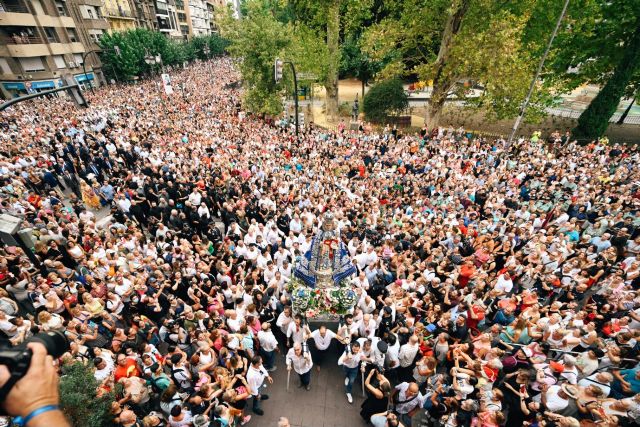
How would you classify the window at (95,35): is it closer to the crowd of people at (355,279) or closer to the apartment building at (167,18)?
the apartment building at (167,18)

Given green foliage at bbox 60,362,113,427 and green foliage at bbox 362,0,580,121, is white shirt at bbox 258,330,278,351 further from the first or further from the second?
green foliage at bbox 362,0,580,121

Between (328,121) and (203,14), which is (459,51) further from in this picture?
(203,14)

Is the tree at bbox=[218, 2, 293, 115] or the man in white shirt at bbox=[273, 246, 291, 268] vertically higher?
the tree at bbox=[218, 2, 293, 115]

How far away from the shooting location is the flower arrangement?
23.2ft

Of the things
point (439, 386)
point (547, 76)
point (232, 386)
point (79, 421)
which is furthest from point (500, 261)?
point (547, 76)

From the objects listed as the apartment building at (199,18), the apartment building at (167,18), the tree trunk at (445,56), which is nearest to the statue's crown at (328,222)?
the tree trunk at (445,56)

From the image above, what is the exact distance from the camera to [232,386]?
17.7 feet

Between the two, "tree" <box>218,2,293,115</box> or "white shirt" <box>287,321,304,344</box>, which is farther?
"tree" <box>218,2,293,115</box>

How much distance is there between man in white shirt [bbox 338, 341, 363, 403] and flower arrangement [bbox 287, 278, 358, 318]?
1.20 m

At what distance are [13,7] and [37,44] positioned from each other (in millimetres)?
3177

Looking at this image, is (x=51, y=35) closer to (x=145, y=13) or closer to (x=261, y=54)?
(x=145, y=13)

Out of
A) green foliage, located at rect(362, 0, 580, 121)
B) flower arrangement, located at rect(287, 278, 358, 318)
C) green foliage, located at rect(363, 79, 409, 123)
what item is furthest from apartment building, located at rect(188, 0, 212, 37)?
flower arrangement, located at rect(287, 278, 358, 318)

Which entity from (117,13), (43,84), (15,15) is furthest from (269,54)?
(117,13)

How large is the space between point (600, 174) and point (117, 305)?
17.9 m
